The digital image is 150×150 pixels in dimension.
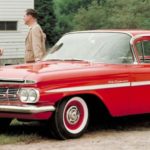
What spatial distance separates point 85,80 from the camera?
8.86 metres

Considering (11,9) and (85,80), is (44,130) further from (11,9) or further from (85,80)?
(11,9)

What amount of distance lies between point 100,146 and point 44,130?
4.74 ft

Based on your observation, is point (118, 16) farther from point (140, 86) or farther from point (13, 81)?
point (13, 81)

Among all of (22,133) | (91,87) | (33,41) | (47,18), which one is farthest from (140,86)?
(47,18)

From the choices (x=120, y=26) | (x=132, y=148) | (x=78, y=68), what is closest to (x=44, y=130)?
(x=78, y=68)

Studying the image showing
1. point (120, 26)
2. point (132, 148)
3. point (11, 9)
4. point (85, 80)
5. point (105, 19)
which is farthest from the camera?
point (105, 19)

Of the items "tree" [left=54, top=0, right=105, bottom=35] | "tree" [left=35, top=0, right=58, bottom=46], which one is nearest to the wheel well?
"tree" [left=35, top=0, right=58, bottom=46]

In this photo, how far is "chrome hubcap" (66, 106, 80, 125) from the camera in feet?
28.8

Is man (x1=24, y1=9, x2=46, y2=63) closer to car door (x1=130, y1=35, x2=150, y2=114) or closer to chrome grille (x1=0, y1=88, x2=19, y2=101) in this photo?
car door (x1=130, y1=35, x2=150, y2=114)

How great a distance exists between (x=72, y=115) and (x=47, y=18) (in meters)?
33.2

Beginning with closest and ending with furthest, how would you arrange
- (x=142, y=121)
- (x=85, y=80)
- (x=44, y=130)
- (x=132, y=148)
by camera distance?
(x=132, y=148)
(x=85, y=80)
(x=44, y=130)
(x=142, y=121)

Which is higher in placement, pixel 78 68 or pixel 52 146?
pixel 78 68

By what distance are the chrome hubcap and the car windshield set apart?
97 centimetres

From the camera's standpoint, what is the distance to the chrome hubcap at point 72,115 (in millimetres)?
8773
